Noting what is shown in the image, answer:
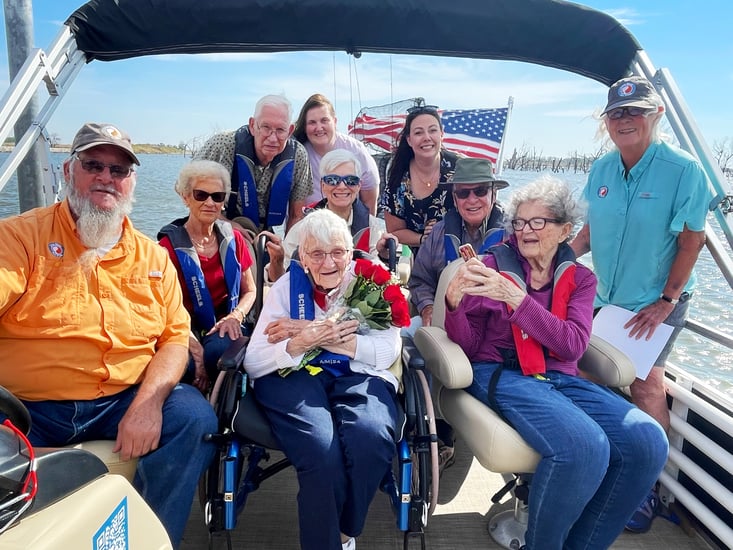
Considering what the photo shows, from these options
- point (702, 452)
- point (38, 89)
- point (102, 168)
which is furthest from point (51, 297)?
point (702, 452)

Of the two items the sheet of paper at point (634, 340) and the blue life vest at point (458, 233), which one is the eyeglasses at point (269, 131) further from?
the sheet of paper at point (634, 340)

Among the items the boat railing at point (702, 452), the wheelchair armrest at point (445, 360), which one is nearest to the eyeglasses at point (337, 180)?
the wheelchair armrest at point (445, 360)

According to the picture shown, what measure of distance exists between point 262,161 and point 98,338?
5.84 ft

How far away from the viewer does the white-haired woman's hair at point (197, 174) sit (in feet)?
9.25

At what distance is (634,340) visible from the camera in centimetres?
269

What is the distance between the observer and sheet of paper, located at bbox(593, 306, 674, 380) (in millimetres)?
2654

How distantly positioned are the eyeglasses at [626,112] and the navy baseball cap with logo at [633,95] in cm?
3

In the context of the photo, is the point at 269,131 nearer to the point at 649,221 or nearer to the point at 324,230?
the point at 324,230

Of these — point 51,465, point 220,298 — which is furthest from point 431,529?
point 51,465

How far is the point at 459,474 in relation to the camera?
2.97 m

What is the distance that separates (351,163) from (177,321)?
1279 mm

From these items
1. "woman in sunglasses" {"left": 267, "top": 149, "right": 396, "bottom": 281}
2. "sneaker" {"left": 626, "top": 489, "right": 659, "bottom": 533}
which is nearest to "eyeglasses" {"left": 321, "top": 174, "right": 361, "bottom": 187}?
"woman in sunglasses" {"left": 267, "top": 149, "right": 396, "bottom": 281}

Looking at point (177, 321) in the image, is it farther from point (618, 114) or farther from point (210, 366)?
point (618, 114)

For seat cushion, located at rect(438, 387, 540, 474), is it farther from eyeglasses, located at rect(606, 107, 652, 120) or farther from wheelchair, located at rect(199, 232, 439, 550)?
eyeglasses, located at rect(606, 107, 652, 120)
